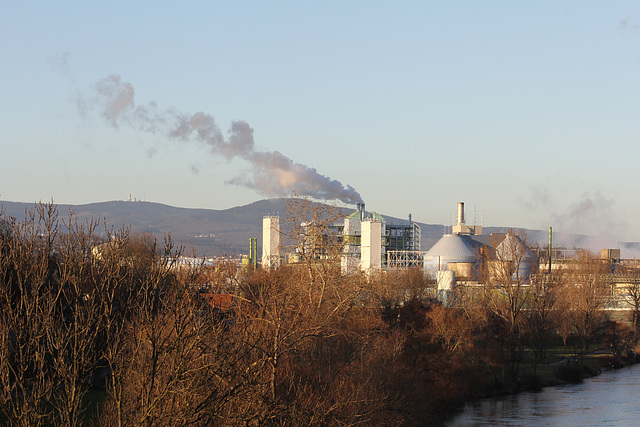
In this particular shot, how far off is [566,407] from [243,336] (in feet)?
76.8

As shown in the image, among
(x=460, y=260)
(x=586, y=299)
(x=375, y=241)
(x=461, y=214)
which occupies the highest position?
(x=461, y=214)

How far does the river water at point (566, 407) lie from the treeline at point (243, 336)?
1.38 metres

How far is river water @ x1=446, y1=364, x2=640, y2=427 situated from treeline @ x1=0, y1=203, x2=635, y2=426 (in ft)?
4.54

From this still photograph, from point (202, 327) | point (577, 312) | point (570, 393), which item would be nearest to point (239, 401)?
point (202, 327)

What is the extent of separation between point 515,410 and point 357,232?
4276 centimetres

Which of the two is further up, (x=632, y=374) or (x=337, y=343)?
(x=337, y=343)

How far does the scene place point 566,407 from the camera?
1296 inches

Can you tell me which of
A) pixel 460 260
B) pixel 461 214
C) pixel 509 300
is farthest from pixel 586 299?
pixel 461 214

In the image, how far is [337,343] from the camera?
25469mm

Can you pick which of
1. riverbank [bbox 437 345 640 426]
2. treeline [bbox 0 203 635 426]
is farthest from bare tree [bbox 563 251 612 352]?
riverbank [bbox 437 345 640 426]

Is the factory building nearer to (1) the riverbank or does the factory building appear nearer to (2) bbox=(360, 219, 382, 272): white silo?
(2) bbox=(360, 219, 382, 272): white silo

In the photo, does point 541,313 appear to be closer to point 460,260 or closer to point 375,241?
point 375,241

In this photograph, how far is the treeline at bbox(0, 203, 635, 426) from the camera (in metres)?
11.4

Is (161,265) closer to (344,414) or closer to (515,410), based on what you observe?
(344,414)
